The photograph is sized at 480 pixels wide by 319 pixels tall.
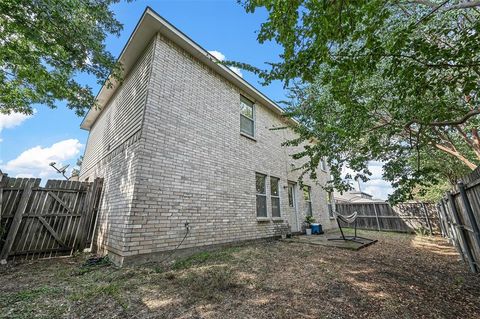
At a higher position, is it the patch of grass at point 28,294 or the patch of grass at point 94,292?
the patch of grass at point 94,292

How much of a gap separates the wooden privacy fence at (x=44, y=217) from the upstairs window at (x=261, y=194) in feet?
18.1

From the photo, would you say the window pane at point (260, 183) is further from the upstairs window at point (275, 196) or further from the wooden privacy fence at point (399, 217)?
the wooden privacy fence at point (399, 217)

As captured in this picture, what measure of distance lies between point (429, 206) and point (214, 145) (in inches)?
473

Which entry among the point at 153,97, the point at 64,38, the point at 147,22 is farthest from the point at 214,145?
the point at 64,38

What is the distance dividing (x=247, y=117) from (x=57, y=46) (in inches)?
256

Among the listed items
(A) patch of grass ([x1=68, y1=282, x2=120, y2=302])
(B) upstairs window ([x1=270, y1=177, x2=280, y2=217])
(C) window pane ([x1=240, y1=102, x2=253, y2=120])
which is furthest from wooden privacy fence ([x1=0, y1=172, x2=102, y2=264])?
(B) upstairs window ([x1=270, y1=177, x2=280, y2=217])

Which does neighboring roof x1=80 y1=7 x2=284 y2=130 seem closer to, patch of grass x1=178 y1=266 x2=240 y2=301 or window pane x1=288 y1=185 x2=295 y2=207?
patch of grass x1=178 y1=266 x2=240 y2=301

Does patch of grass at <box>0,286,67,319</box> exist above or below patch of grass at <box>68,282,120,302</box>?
below

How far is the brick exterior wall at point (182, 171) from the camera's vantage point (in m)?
4.58

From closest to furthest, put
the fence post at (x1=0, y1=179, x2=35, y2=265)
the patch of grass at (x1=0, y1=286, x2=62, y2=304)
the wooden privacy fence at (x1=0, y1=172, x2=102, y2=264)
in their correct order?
the patch of grass at (x1=0, y1=286, x2=62, y2=304) → the fence post at (x1=0, y1=179, x2=35, y2=265) → the wooden privacy fence at (x1=0, y1=172, x2=102, y2=264)

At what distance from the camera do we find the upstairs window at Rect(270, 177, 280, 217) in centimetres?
822

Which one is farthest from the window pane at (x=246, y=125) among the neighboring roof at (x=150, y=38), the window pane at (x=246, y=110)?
the neighboring roof at (x=150, y=38)

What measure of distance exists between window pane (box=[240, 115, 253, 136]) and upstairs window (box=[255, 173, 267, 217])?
1.81 metres

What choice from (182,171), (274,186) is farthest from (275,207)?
(182,171)
